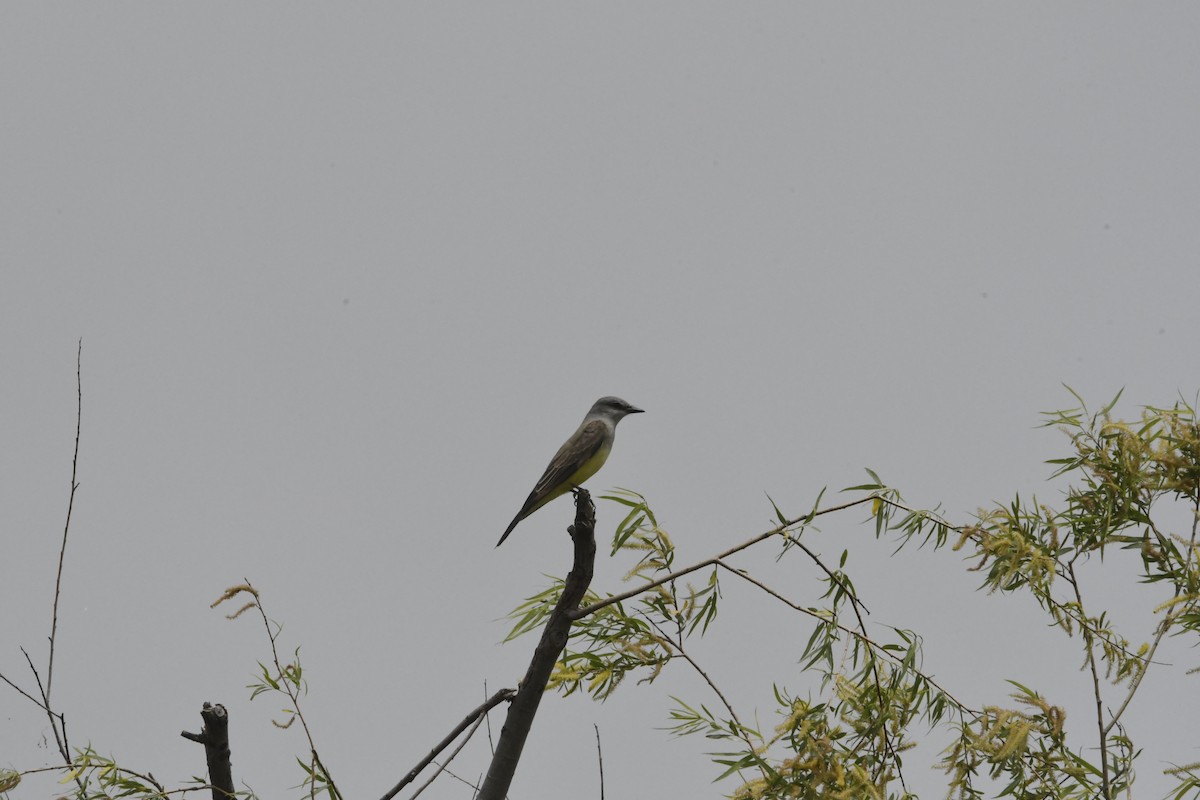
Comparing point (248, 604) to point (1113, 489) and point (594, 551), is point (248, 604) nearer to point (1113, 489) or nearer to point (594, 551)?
point (594, 551)

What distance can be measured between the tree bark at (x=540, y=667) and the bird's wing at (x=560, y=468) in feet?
7.55

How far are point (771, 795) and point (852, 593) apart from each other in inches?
28.2

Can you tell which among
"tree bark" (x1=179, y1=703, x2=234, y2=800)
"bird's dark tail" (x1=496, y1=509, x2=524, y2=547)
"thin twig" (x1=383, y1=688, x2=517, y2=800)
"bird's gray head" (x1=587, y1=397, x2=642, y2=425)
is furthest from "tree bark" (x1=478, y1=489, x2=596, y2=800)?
"bird's gray head" (x1=587, y1=397, x2=642, y2=425)

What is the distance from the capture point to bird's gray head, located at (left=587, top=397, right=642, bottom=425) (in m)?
6.67

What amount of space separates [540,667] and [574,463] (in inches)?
97.3

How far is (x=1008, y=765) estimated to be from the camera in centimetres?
409

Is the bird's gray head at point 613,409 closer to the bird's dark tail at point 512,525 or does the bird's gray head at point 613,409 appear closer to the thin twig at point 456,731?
the bird's dark tail at point 512,525

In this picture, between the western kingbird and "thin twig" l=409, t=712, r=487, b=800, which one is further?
the western kingbird

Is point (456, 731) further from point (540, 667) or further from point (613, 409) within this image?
point (613, 409)

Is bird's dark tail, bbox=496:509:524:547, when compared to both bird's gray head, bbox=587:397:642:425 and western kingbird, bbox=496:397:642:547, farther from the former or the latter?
bird's gray head, bbox=587:397:642:425

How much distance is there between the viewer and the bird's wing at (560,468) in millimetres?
6129

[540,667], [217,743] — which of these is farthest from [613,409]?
[217,743]

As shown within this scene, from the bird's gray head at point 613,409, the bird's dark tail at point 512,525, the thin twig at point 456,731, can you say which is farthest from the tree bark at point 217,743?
the bird's gray head at point 613,409

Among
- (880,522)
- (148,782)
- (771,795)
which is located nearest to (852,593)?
(880,522)
